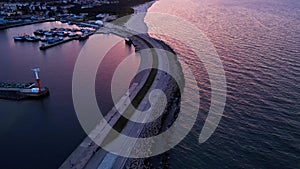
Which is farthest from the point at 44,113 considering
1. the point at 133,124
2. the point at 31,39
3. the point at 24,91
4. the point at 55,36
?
the point at 55,36

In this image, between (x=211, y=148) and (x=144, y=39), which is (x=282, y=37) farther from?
(x=211, y=148)

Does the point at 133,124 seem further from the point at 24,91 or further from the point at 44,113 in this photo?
the point at 24,91

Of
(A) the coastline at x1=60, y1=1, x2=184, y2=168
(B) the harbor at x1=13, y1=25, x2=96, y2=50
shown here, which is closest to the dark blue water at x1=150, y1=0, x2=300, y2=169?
(A) the coastline at x1=60, y1=1, x2=184, y2=168

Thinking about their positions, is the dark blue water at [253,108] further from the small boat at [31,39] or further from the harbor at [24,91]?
the small boat at [31,39]

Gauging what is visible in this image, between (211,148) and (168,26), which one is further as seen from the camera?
(168,26)

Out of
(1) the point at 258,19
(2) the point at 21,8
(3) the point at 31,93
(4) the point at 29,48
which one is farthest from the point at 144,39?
(2) the point at 21,8

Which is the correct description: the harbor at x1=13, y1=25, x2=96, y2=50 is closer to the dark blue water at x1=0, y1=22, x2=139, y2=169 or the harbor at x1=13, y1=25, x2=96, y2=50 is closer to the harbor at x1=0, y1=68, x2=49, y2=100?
the dark blue water at x1=0, y1=22, x2=139, y2=169
